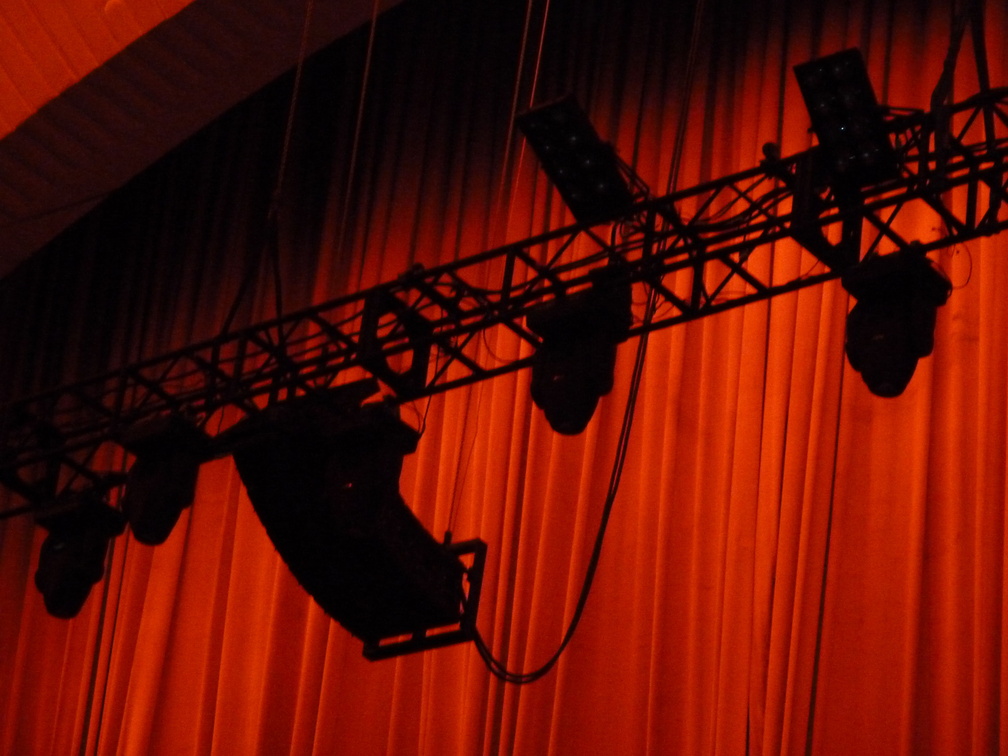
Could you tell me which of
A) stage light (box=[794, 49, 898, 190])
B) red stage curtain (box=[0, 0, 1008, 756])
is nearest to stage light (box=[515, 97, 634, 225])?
stage light (box=[794, 49, 898, 190])

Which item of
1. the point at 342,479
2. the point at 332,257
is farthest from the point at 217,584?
the point at 342,479

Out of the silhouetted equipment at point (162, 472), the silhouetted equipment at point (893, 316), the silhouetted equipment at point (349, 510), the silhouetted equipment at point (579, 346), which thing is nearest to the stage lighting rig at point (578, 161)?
the silhouetted equipment at point (579, 346)

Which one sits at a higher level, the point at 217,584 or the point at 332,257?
the point at 332,257

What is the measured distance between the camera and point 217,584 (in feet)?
27.0

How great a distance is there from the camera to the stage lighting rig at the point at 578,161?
4.85 m

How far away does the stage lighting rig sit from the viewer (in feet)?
15.9

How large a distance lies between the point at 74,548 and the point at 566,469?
7.10 feet

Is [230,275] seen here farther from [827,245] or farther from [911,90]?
[827,245]

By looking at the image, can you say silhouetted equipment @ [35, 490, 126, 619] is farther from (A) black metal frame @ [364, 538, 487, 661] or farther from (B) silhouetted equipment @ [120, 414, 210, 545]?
(A) black metal frame @ [364, 538, 487, 661]

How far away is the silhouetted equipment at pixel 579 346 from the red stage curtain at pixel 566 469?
4.53 ft

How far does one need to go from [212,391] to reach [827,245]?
2.12 meters

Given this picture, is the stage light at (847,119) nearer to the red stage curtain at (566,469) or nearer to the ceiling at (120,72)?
the red stage curtain at (566,469)

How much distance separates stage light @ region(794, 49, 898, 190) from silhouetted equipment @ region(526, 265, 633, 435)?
709 mm

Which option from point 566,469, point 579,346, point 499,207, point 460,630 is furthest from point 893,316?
point 499,207
